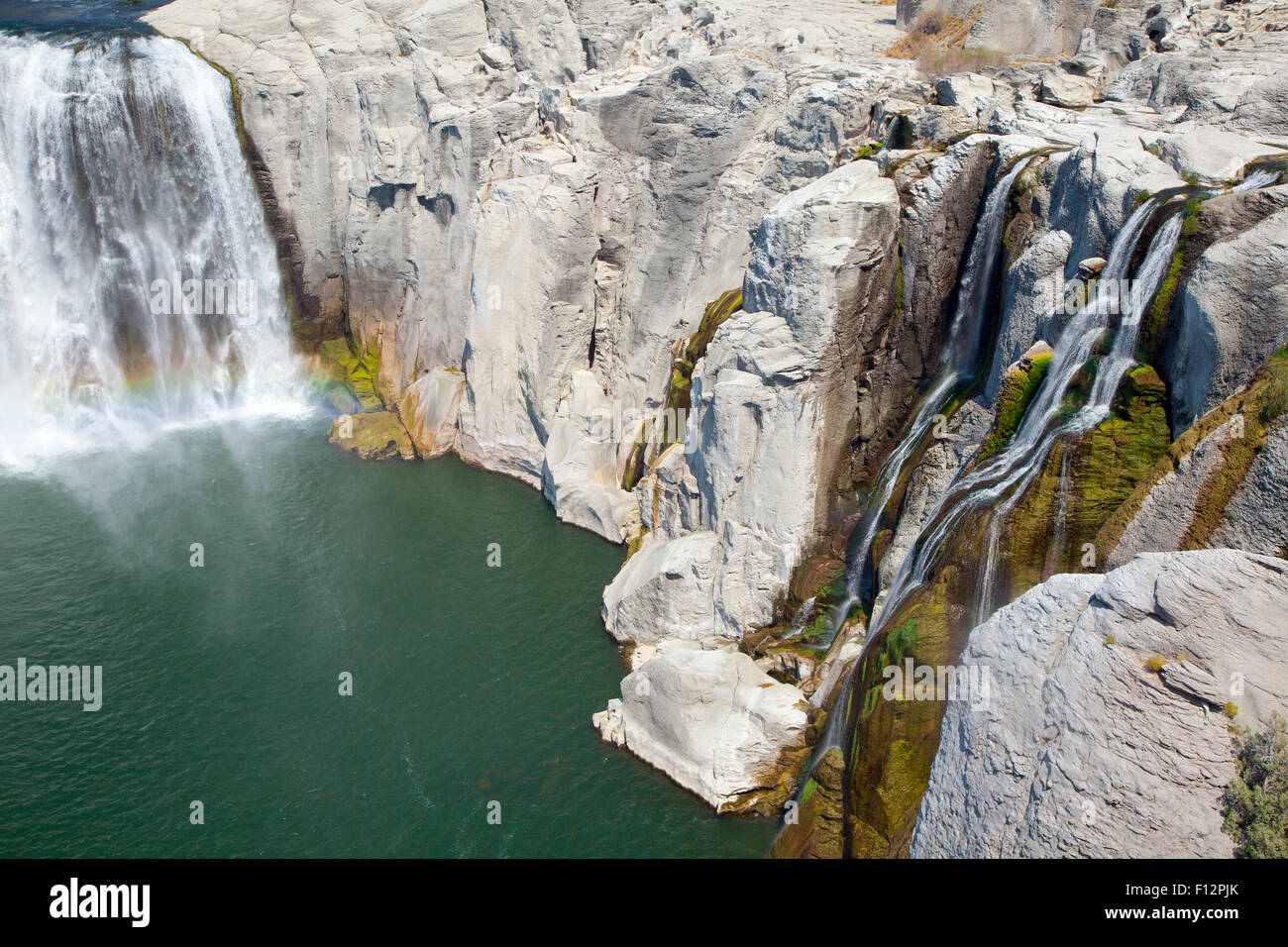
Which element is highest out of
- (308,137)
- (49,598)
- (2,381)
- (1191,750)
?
(308,137)

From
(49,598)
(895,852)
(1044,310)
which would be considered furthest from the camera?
(49,598)

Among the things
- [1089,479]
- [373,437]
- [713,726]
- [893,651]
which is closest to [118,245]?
[373,437]

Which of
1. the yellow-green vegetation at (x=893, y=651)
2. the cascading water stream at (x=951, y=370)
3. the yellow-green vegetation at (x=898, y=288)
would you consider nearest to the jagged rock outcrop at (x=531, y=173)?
the yellow-green vegetation at (x=898, y=288)

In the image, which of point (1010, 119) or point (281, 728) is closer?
point (281, 728)

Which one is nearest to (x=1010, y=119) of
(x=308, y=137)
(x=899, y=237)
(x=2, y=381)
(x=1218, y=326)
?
(x=899, y=237)

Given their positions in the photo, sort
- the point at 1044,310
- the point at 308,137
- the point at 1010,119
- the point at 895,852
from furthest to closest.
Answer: the point at 308,137 → the point at 1010,119 → the point at 1044,310 → the point at 895,852

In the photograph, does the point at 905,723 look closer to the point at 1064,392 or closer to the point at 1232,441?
the point at 1064,392

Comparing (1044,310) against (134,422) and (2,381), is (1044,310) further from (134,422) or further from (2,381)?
(2,381)
